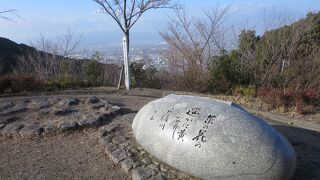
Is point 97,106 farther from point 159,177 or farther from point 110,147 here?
point 159,177

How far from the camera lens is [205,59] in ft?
53.0

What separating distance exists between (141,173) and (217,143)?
0.99 meters

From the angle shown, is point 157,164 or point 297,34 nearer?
point 157,164

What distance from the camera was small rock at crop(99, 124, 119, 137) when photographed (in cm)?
682

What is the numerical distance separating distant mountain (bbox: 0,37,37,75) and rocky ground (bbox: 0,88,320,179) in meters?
9.71

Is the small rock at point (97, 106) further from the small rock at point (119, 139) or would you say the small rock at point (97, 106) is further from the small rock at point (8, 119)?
the small rock at point (119, 139)

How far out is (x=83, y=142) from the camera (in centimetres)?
670

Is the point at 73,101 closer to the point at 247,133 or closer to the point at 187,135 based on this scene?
the point at 187,135

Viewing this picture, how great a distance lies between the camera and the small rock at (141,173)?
16.8 feet

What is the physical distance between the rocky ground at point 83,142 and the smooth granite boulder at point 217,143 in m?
0.32

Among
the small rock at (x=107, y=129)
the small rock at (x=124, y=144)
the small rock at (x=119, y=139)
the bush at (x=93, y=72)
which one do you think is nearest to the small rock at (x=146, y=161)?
the small rock at (x=124, y=144)

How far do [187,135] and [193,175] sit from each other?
43 cm

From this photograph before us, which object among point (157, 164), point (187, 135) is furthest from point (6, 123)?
point (187, 135)

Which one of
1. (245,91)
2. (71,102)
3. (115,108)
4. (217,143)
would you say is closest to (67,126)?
(115,108)
